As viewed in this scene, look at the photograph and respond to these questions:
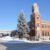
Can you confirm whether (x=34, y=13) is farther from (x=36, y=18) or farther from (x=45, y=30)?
(x=45, y=30)

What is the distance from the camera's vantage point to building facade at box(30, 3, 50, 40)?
76.8m

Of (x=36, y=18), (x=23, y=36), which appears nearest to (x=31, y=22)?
(x=36, y=18)

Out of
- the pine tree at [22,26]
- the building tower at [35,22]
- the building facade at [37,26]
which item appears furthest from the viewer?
the building facade at [37,26]

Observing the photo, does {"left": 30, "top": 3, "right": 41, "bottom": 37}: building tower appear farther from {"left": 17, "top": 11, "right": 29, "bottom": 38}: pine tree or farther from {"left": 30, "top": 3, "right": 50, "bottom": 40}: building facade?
{"left": 17, "top": 11, "right": 29, "bottom": 38}: pine tree

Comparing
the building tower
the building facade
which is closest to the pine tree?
the building tower

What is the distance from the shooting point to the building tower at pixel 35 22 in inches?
3014

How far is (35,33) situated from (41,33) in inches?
126

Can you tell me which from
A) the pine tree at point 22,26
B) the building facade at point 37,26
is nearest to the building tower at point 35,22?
the building facade at point 37,26

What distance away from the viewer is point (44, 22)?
80812 mm

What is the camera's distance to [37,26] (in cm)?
7706

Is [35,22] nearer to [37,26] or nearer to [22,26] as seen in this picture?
[37,26]

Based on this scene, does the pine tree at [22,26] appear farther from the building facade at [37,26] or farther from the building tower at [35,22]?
the building facade at [37,26]

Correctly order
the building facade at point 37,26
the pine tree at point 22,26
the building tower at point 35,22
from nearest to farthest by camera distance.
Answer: the pine tree at point 22,26, the building tower at point 35,22, the building facade at point 37,26

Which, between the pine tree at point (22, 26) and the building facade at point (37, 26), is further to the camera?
the building facade at point (37, 26)
